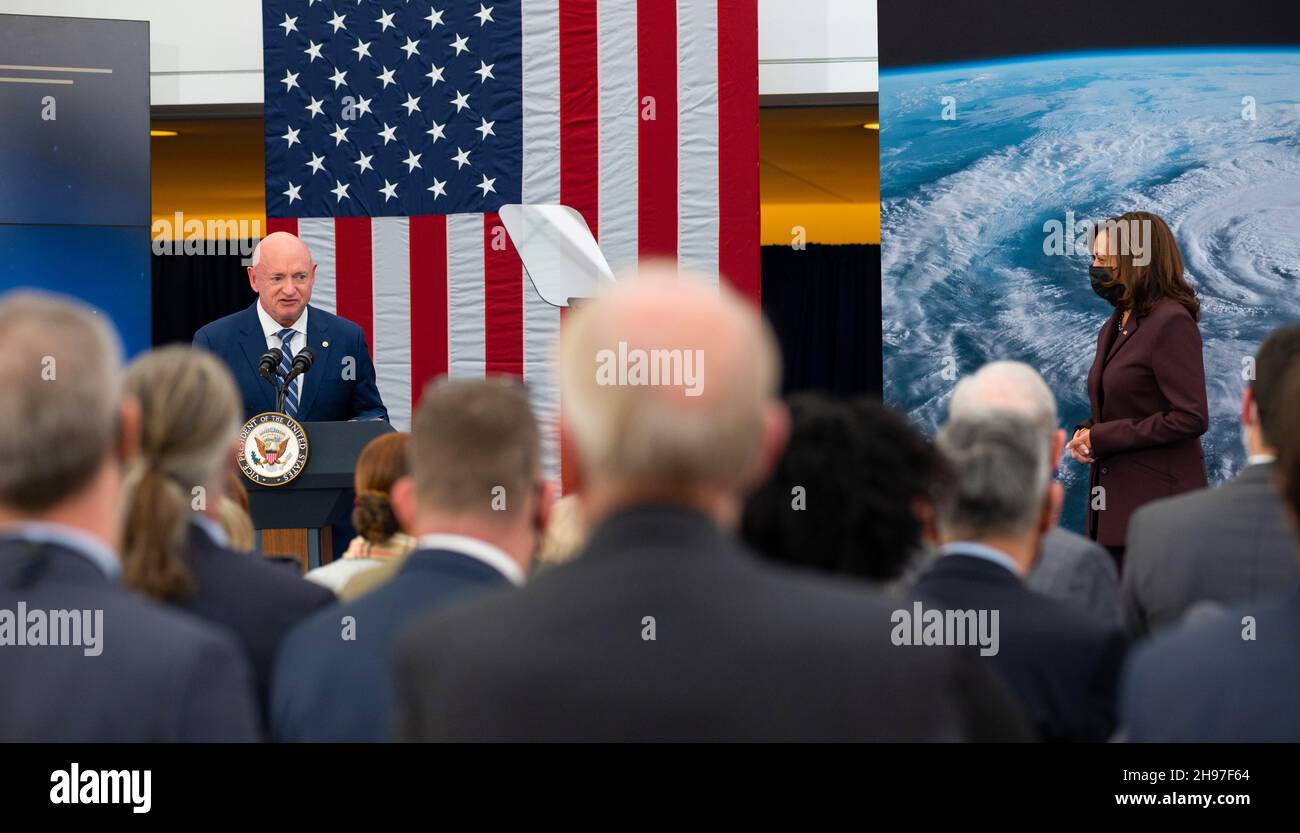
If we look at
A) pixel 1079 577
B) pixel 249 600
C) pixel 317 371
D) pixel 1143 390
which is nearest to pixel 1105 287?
pixel 1143 390

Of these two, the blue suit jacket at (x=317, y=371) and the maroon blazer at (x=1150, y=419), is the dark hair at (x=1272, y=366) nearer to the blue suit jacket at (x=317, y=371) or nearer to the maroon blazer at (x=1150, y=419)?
the maroon blazer at (x=1150, y=419)

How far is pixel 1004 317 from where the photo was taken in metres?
6.54

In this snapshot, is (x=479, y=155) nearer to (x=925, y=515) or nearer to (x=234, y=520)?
(x=234, y=520)

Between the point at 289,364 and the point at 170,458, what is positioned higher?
the point at 289,364

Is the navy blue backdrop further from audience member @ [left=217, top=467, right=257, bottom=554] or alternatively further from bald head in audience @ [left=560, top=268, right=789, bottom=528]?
bald head in audience @ [left=560, top=268, right=789, bottom=528]

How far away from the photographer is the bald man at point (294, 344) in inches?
186

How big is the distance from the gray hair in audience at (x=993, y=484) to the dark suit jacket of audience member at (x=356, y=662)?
2.13ft

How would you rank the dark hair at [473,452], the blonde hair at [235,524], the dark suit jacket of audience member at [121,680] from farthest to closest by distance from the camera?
1. the blonde hair at [235,524]
2. the dark hair at [473,452]
3. the dark suit jacket of audience member at [121,680]

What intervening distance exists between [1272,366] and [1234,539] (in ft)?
0.88

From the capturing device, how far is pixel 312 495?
388 centimetres

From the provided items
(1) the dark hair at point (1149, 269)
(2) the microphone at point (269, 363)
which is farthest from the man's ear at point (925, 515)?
(2) the microphone at point (269, 363)

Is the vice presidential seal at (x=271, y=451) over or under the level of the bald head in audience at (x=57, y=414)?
under
